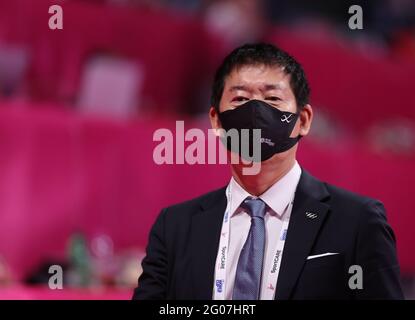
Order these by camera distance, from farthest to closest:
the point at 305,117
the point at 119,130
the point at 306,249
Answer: the point at 119,130, the point at 305,117, the point at 306,249

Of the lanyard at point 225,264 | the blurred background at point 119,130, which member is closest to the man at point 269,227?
the lanyard at point 225,264

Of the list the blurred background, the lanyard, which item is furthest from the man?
the blurred background

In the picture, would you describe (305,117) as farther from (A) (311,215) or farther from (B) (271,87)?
(A) (311,215)

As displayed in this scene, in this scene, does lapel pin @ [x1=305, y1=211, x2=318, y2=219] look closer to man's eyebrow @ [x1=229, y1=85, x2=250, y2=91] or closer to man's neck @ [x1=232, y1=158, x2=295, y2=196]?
man's neck @ [x1=232, y1=158, x2=295, y2=196]

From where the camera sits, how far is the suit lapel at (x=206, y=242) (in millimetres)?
1636

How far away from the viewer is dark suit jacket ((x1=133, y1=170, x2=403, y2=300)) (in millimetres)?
1561

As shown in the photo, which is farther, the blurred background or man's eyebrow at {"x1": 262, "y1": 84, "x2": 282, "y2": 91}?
the blurred background

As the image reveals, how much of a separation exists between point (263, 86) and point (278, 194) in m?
0.21

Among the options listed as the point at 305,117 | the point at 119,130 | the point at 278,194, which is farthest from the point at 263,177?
the point at 119,130

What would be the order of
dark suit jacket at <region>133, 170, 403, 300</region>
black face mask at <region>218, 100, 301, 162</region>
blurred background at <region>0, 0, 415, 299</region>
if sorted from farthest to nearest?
blurred background at <region>0, 0, 415, 299</region> < black face mask at <region>218, 100, 301, 162</region> < dark suit jacket at <region>133, 170, 403, 300</region>

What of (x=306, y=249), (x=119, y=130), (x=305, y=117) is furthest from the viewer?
(x=119, y=130)

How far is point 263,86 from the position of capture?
1673mm

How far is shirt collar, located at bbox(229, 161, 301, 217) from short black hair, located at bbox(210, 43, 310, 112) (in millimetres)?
143

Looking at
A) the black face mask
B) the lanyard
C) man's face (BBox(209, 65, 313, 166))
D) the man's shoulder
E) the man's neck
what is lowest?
the lanyard
